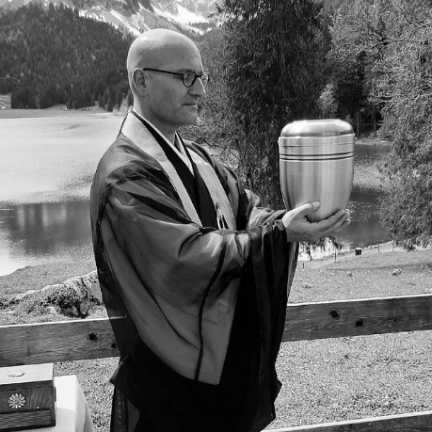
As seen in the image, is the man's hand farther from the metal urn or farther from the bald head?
the bald head

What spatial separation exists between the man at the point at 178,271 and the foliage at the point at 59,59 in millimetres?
91929

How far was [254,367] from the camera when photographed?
1640mm

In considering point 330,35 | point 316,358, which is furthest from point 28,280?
point 330,35

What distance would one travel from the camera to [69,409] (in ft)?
7.64

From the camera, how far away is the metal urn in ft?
4.75

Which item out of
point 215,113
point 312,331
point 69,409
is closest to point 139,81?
point 69,409

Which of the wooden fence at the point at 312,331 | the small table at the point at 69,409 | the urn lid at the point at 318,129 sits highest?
the urn lid at the point at 318,129

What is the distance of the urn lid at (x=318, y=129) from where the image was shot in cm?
145

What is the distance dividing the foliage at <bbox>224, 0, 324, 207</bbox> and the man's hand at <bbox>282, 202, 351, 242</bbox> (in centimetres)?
1223

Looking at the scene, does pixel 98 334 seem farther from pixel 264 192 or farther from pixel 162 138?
pixel 264 192

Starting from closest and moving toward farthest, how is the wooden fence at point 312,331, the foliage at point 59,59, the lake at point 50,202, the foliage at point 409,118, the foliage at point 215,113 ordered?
the wooden fence at point 312,331 → the foliage at point 409,118 → the foliage at point 215,113 → the lake at point 50,202 → the foliage at point 59,59

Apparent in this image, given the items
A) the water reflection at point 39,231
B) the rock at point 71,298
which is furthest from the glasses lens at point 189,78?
the water reflection at point 39,231

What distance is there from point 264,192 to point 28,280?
616 cm

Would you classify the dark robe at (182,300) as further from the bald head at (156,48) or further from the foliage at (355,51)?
the foliage at (355,51)
